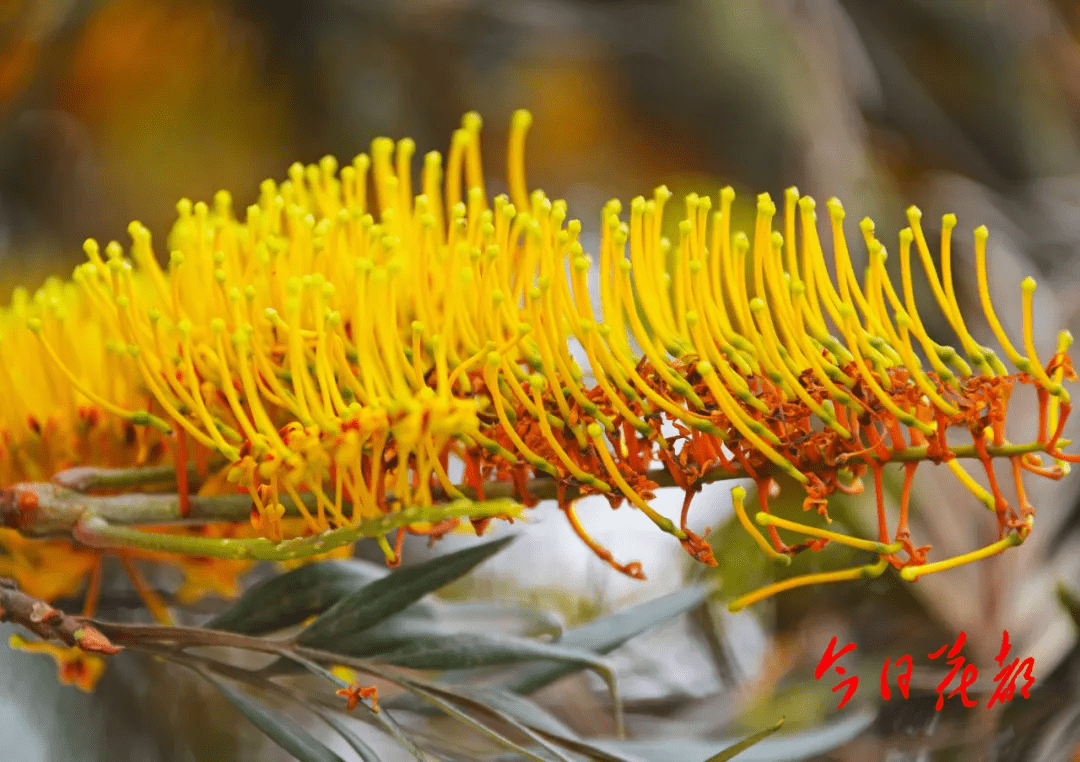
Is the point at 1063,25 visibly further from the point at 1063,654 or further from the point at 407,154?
the point at 407,154

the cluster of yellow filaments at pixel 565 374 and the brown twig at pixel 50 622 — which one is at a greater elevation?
the cluster of yellow filaments at pixel 565 374

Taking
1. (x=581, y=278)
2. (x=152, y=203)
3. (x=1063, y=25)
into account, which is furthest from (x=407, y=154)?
(x=1063, y=25)

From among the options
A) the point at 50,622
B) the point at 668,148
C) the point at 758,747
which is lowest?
the point at 758,747

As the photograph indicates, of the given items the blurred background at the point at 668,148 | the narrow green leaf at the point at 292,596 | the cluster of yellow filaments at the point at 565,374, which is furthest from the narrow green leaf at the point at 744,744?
the blurred background at the point at 668,148

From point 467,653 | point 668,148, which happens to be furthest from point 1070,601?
point 668,148

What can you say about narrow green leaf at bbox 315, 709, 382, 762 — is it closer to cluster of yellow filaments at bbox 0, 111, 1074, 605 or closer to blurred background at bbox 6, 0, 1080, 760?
cluster of yellow filaments at bbox 0, 111, 1074, 605

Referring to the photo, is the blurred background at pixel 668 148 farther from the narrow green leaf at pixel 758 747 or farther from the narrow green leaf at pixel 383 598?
the narrow green leaf at pixel 383 598

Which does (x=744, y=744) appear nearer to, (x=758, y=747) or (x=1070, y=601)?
(x=758, y=747)

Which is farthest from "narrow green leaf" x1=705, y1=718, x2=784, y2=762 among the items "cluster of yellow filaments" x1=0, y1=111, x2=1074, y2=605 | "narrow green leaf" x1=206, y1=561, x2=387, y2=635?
"narrow green leaf" x1=206, y1=561, x2=387, y2=635
